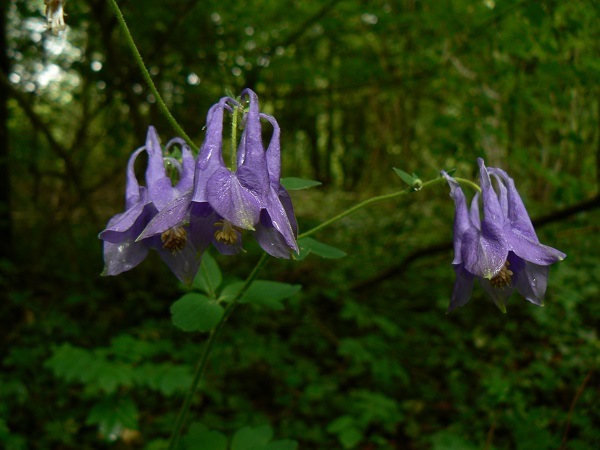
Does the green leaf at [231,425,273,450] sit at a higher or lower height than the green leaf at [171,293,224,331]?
lower

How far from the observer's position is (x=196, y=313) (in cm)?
183

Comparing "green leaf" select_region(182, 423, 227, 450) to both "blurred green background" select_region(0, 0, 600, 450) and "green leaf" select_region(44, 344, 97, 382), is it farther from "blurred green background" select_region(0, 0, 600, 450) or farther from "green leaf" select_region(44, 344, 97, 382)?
"green leaf" select_region(44, 344, 97, 382)

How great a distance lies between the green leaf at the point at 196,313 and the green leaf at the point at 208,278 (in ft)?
0.20

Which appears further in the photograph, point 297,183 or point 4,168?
point 4,168

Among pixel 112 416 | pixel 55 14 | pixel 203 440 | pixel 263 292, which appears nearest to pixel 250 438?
pixel 203 440

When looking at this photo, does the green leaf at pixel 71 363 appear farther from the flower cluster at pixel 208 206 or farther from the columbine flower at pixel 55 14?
the columbine flower at pixel 55 14

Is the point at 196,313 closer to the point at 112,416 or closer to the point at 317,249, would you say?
the point at 317,249

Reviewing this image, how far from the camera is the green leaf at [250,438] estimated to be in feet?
7.02

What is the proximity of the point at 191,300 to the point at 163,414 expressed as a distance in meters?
2.43

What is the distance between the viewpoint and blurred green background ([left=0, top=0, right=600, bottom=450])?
3309mm

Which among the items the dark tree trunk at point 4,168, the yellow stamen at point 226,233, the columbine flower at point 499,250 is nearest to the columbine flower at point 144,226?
the yellow stamen at point 226,233

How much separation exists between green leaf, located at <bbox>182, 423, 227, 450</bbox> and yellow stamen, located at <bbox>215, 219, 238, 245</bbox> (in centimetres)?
129

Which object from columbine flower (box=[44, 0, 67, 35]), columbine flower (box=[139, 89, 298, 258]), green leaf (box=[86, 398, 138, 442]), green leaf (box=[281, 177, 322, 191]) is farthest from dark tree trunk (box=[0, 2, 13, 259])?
columbine flower (box=[139, 89, 298, 258])

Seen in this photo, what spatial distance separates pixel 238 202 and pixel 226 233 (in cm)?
19
